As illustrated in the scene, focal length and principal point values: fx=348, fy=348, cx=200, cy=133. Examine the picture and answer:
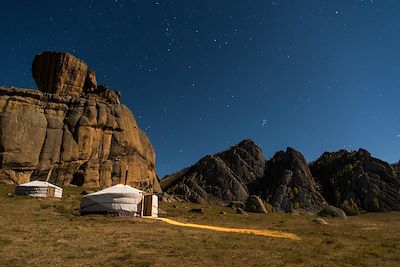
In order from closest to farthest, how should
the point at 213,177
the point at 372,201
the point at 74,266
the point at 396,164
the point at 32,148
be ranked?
the point at 74,266 < the point at 32,148 < the point at 372,201 < the point at 213,177 < the point at 396,164

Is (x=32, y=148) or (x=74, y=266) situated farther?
(x=32, y=148)

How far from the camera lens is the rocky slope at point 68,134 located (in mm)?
58500

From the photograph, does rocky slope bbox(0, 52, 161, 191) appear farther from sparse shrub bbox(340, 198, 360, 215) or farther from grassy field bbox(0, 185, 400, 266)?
sparse shrub bbox(340, 198, 360, 215)

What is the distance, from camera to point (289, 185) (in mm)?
97062

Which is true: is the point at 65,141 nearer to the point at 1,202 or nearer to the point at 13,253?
the point at 1,202

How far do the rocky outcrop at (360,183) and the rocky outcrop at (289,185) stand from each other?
655cm

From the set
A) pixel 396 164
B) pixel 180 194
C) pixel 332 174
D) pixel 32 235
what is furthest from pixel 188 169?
pixel 32 235

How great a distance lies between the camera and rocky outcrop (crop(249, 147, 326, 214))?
9009 centimetres

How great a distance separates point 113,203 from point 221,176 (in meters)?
71.5

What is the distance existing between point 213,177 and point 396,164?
234ft

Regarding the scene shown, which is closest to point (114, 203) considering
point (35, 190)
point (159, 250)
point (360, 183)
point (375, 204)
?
point (159, 250)

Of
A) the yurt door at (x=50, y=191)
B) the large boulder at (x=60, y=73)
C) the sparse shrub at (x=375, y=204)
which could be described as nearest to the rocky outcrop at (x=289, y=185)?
the sparse shrub at (x=375, y=204)

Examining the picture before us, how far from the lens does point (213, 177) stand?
100 m

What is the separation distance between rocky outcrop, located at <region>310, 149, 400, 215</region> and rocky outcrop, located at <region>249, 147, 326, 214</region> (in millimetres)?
6551
